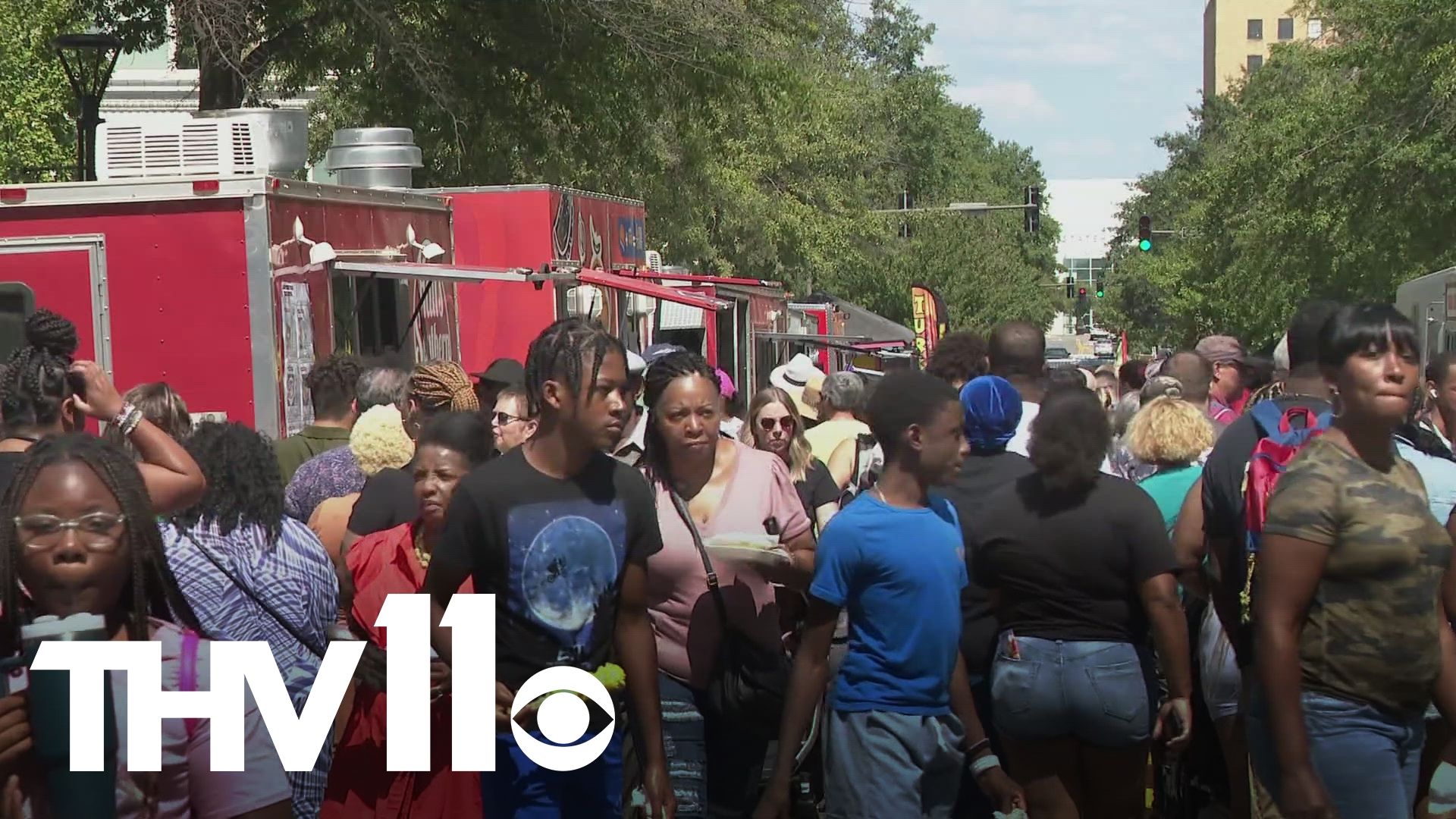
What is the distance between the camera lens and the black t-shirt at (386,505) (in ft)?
19.6

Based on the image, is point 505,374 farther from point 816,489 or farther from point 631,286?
point 631,286

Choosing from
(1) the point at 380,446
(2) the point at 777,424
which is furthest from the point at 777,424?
(1) the point at 380,446

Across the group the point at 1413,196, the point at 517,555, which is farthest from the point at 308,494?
the point at 1413,196

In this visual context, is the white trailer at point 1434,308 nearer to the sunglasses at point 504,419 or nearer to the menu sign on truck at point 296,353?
the menu sign on truck at point 296,353

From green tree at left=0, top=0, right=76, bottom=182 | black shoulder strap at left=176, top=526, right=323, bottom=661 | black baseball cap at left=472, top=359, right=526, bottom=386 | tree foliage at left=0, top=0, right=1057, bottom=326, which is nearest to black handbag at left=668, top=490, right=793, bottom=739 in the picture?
black shoulder strap at left=176, top=526, right=323, bottom=661

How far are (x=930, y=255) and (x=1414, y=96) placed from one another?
133 ft

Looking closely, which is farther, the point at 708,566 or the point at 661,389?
the point at 661,389

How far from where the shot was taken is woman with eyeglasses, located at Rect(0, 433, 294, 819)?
3.31 metres

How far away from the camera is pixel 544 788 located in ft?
15.7

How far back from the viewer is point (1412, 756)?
4.42 m

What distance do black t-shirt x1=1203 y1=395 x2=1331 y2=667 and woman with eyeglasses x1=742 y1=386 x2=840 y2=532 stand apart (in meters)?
1.20

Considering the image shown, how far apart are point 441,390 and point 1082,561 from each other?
277cm

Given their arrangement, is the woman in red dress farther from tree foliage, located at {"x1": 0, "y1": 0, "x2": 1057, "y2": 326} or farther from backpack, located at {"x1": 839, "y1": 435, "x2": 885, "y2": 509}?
tree foliage, located at {"x1": 0, "y1": 0, "x2": 1057, "y2": 326}

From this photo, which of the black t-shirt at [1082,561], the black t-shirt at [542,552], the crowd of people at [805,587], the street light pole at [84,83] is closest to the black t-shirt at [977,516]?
the crowd of people at [805,587]
